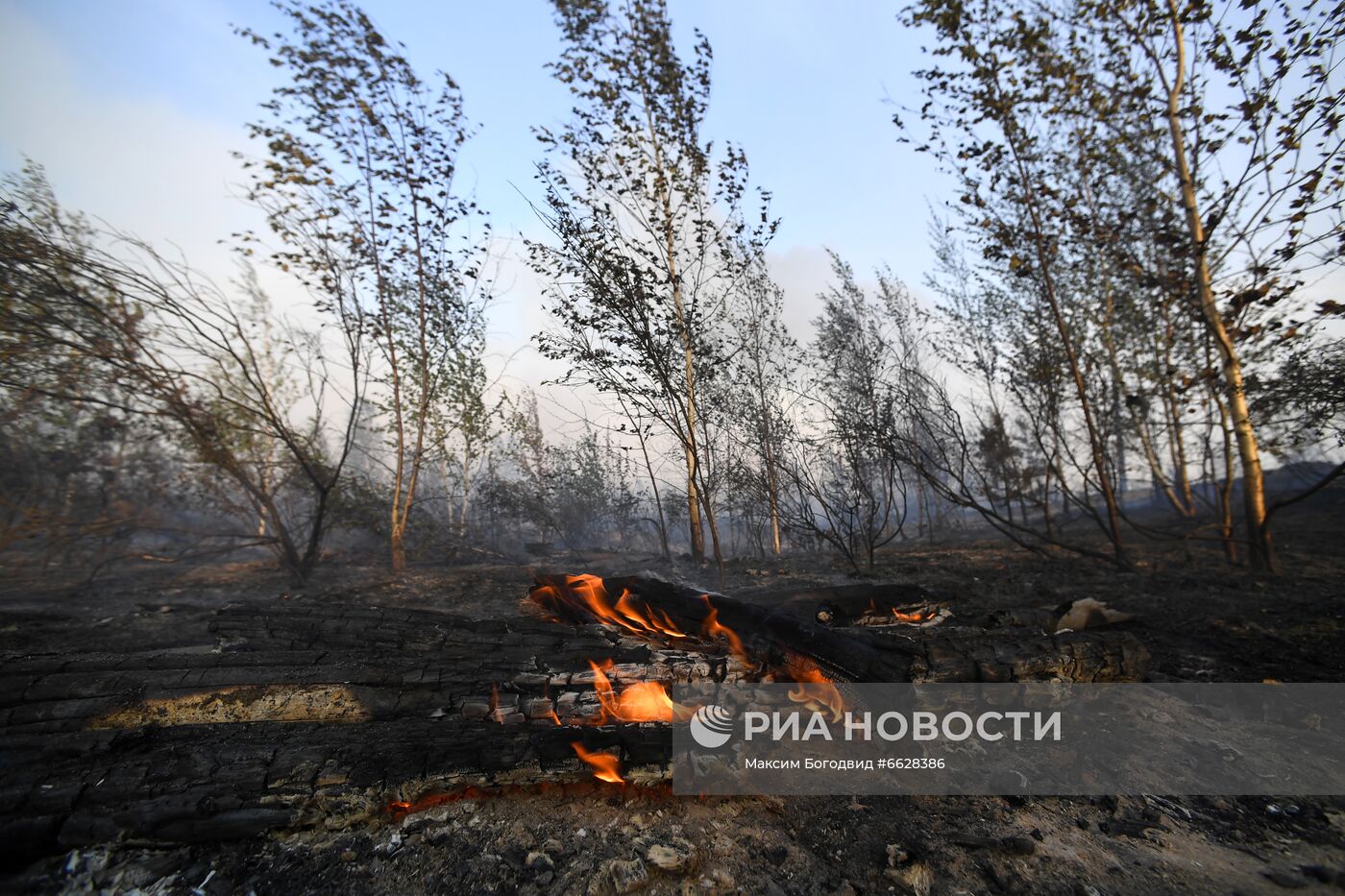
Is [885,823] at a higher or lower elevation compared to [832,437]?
lower

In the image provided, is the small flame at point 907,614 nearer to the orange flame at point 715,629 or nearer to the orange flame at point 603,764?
the orange flame at point 715,629

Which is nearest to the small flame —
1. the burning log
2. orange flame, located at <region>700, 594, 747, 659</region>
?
the burning log

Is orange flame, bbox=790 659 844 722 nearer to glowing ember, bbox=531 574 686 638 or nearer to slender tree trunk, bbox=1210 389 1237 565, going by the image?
glowing ember, bbox=531 574 686 638

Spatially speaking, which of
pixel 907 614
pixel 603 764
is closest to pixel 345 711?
pixel 603 764

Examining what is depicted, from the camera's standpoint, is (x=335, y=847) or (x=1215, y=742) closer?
(x=335, y=847)

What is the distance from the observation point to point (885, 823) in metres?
2.66

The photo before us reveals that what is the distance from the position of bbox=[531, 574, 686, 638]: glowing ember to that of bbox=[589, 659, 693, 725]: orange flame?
1479 millimetres

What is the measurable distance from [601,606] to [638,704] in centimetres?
249

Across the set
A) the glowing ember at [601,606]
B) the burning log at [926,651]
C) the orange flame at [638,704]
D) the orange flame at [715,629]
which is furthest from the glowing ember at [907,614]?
the orange flame at [638,704]

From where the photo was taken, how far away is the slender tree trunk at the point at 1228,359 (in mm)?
7246

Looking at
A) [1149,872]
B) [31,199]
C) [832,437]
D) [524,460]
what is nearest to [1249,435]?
[832,437]

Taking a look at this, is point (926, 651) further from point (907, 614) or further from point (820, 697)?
point (907, 614)

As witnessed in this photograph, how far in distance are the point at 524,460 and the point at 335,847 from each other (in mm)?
21968

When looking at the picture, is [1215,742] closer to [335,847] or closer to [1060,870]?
[1060,870]
